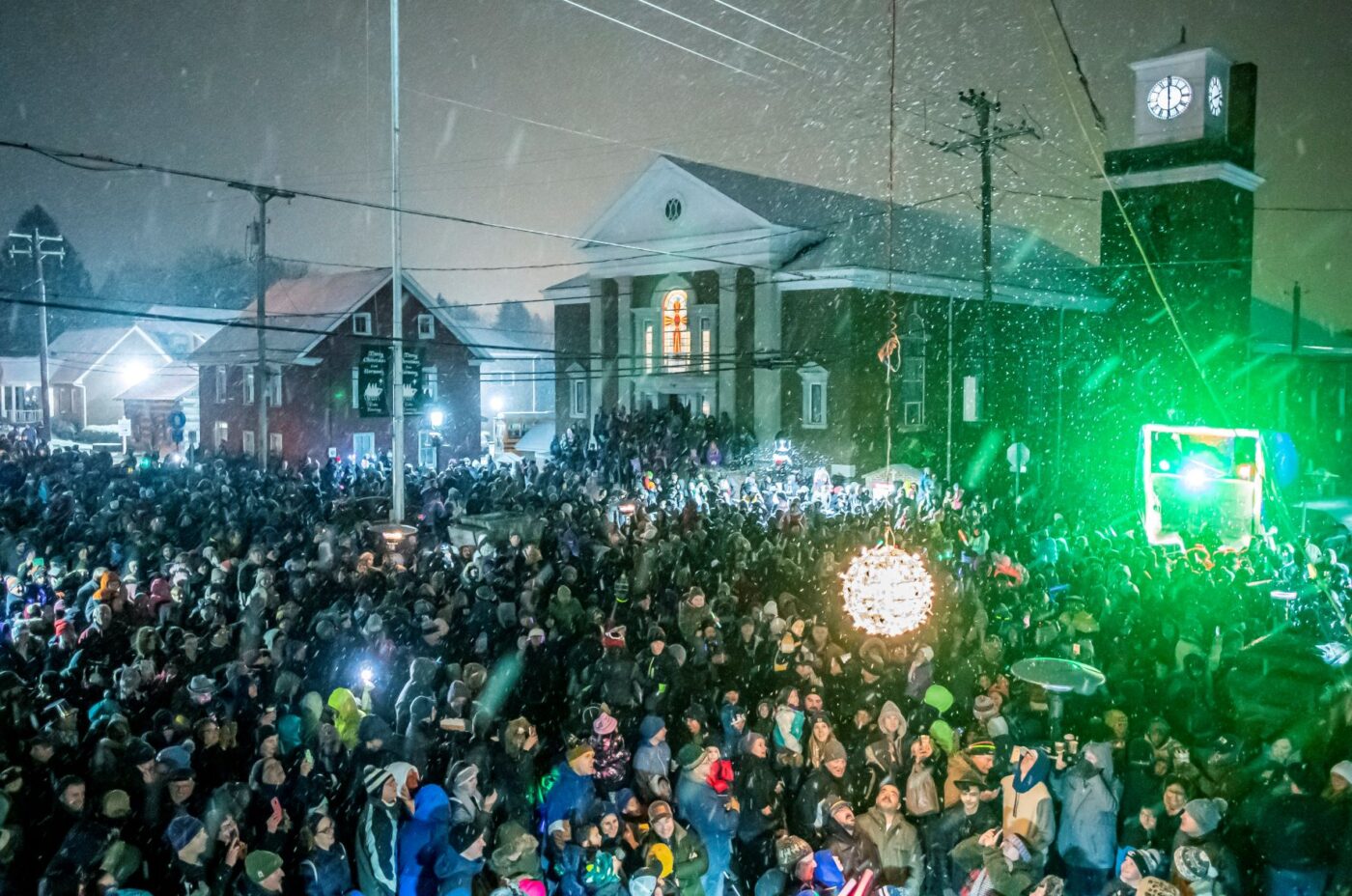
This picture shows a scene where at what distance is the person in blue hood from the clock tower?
101ft

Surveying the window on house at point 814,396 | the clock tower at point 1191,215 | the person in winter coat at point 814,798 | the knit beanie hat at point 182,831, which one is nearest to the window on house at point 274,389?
the window on house at point 814,396

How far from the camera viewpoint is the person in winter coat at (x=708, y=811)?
288 inches

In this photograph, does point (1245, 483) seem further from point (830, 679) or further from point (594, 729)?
point (594, 729)

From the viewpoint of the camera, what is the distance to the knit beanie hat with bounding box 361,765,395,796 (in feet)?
21.9

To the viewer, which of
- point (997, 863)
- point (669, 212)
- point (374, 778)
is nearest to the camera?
point (997, 863)

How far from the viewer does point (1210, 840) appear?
20.5ft

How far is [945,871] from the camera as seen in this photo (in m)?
6.96

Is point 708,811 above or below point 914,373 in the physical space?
below

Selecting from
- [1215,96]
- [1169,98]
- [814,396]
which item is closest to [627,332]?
[814,396]

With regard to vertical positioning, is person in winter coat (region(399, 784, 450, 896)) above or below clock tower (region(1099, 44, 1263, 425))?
below

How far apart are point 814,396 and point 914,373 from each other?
12.0 ft

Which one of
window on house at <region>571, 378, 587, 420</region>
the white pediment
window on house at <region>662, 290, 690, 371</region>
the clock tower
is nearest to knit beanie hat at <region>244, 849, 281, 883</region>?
the white pediment

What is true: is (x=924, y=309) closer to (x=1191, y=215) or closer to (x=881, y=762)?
(x=1191, y=215)

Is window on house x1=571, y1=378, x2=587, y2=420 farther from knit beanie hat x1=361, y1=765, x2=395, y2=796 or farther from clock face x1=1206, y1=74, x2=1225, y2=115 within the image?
knit beanie hat x1=361, y1=765, x2=395, y2=796
